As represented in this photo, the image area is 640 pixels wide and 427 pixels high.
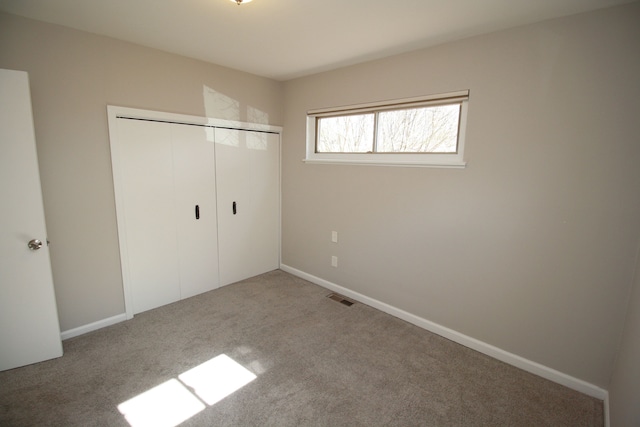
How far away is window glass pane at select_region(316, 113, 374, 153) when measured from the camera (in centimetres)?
304

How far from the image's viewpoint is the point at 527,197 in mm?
2074

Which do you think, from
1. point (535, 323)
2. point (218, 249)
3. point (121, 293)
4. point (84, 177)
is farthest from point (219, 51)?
point (535, 323)

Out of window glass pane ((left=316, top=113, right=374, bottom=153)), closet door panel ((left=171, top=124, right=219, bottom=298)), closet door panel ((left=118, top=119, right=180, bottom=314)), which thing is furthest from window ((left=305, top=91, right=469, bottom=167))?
closet door panel ((left=118, top=119, right=180, bottom=314))

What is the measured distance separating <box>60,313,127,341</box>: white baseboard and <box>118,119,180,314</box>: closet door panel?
138 millimetres

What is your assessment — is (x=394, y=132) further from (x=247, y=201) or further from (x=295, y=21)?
(x=247, y=201)

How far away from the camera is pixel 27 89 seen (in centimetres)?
191

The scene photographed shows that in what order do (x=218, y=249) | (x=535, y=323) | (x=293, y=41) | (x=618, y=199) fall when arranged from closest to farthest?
1. (x=618, y=199)
2. (x=535, y=323)
3. (x=293, y=41)
4. (x=218, y=249)

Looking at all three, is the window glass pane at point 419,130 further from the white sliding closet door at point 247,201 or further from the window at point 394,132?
the white sliding closet door at point 247,201

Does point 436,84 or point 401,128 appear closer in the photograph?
point 436,84

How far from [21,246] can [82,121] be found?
39.9 inches

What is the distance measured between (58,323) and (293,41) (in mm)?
2795

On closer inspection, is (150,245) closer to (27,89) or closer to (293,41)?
(27,89)

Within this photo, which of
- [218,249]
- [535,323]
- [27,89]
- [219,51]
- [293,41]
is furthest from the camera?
[218,249]

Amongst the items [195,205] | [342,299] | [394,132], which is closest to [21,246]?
[195,205]
